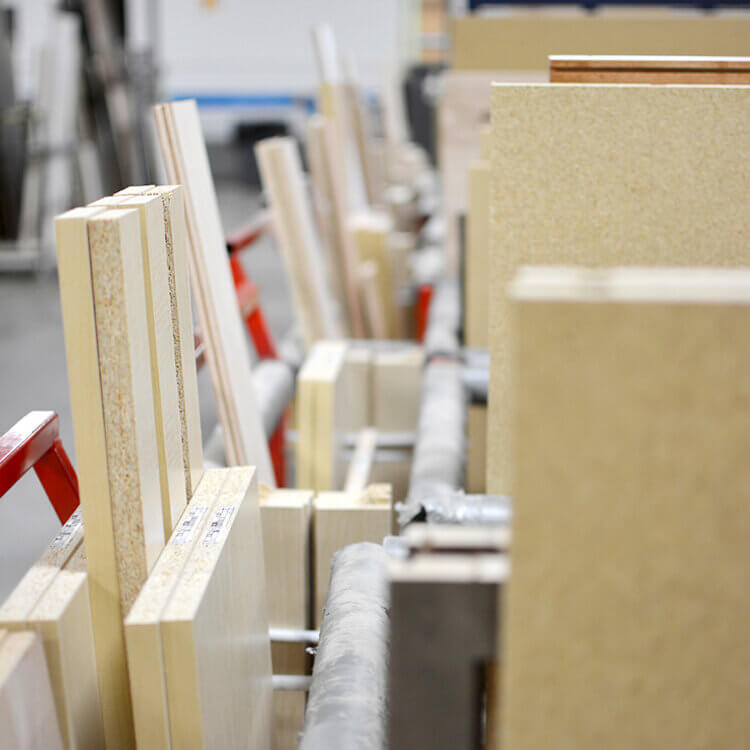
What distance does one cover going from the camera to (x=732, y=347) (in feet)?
1.61

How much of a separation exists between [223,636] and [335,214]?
2048 millimetres

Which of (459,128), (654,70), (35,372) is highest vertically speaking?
(654,70)

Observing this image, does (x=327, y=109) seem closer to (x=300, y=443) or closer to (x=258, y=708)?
(x=300, y=443)

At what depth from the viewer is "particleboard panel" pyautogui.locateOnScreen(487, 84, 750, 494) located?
0.92 m

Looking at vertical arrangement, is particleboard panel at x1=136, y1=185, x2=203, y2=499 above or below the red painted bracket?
above

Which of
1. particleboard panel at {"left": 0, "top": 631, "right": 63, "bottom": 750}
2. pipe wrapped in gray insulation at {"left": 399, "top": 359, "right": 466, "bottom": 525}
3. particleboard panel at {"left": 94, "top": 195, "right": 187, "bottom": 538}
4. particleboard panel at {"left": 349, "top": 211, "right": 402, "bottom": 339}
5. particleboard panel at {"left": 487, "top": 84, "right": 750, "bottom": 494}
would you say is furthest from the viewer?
particleboard panel at {"left": 349, "top": 211, "right": 402, "bottom": 339}

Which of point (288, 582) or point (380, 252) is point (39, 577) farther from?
point (380, 252)

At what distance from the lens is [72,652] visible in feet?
2.52

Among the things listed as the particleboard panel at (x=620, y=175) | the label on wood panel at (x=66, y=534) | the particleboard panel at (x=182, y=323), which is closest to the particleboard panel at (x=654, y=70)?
the particleboard panel at (x=620, y=175)

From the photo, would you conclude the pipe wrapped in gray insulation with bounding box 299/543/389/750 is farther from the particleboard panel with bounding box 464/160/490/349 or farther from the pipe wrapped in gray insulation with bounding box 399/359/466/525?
the particleboard panel with bounding box 464/160/490/349

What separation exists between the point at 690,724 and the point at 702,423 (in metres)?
0.19

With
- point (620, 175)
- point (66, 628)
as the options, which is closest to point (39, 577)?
point (66, 628)

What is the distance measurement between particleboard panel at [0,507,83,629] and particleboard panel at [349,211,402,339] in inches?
79.0

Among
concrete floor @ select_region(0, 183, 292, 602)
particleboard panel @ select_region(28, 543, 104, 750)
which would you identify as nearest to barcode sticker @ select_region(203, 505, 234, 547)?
particleboard panel @ select_region(28, 543, 104, 750)
